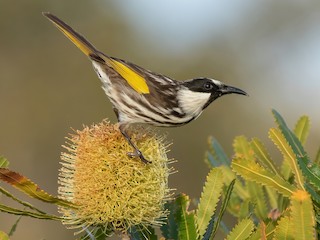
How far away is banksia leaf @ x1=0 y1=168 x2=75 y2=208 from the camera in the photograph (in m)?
2.10

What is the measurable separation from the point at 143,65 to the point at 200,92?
14.6m

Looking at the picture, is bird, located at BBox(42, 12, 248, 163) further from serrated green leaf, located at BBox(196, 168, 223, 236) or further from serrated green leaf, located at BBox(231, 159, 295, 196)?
serrated green leaf, located at BBox(231, 159, 295, 196)

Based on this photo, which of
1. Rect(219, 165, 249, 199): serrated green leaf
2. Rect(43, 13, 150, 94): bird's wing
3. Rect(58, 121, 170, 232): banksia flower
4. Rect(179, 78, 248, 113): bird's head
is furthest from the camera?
Rect(43, 13, 150, 94): bird's wing

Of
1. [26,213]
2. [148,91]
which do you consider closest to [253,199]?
[26,213]

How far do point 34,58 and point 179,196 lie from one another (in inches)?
683

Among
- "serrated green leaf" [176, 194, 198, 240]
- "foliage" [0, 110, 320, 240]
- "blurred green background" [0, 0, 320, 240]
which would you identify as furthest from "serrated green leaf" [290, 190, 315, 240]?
"blurred green background" [0, 0, 320, 240]

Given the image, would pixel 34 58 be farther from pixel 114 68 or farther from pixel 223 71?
pixel 114 68

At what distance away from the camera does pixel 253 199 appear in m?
2.80

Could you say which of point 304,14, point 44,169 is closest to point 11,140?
point 44,169

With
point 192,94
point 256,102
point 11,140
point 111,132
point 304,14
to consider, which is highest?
point 304,14

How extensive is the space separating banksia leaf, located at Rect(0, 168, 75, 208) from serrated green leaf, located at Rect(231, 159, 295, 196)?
0.56 metres

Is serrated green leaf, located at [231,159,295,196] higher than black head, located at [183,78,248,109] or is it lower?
lower

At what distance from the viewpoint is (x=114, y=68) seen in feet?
13.2

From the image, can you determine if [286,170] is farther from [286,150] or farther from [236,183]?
[286,150]
